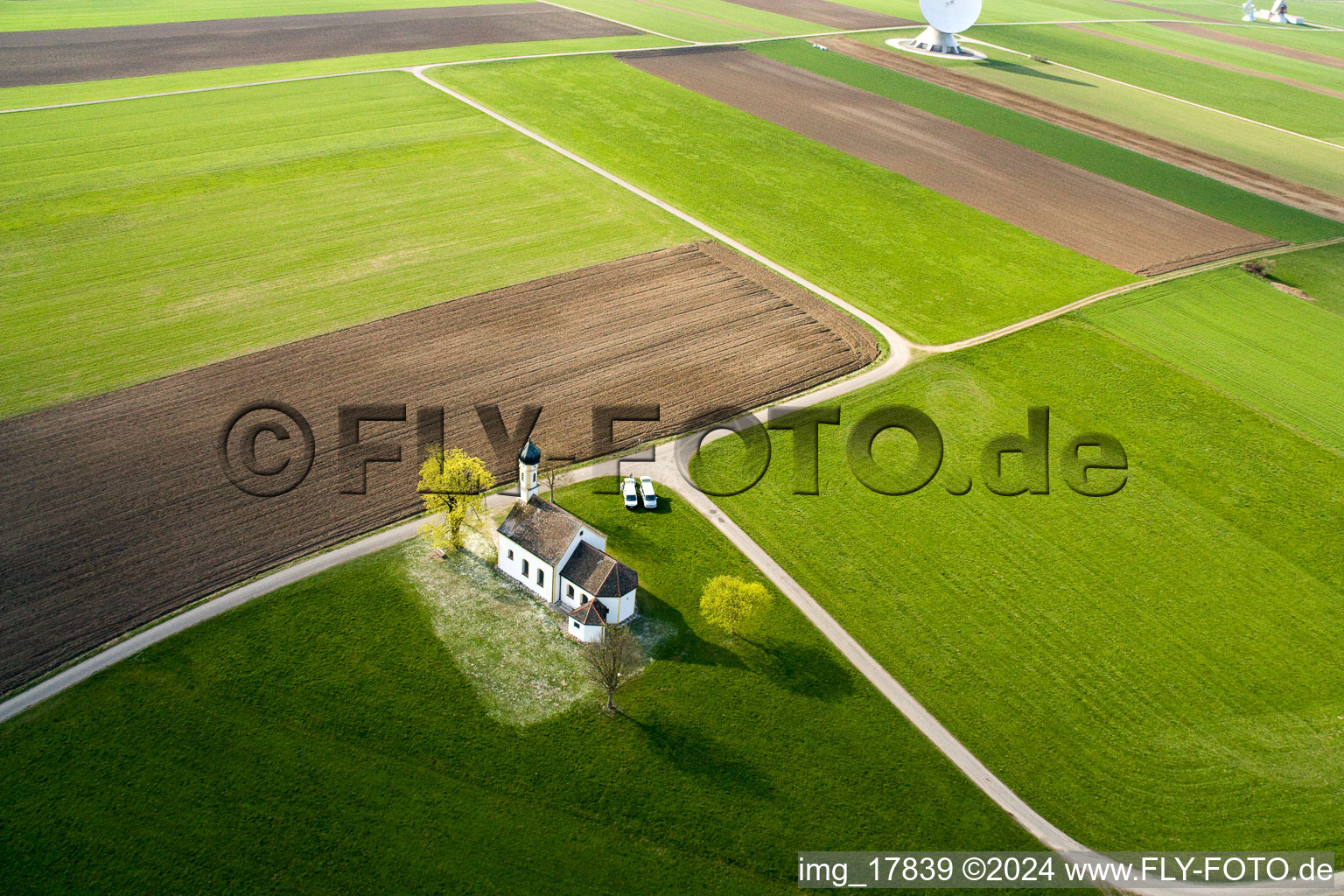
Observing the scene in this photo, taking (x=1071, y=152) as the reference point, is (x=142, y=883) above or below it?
below

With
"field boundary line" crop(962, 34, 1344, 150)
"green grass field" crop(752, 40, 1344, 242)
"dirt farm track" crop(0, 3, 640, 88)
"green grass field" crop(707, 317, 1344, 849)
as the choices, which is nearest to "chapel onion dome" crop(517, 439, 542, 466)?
"green grass field" crop(707, 317, 1344, 849)

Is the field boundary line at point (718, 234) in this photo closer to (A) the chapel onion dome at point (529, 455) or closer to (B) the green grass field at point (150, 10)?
(A) the chapel onion dome at point (529, 455)

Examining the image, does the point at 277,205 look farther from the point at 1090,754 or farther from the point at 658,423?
the point at 1090,754

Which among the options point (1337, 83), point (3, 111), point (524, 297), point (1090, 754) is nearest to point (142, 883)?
point (1090, 754)

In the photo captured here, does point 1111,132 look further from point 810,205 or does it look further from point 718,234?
point 718,234

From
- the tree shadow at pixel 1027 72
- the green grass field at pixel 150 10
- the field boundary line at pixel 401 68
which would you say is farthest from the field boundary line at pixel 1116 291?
the green grass field at pixel 150 10

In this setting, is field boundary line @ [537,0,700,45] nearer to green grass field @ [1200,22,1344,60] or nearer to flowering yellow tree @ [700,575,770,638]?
flowering yellow tree @ [700,575,770,638]

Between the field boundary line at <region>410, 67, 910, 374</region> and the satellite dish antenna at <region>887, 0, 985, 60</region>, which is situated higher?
the satellite dish antenna at <region>887, 0, 985, 60</region>
